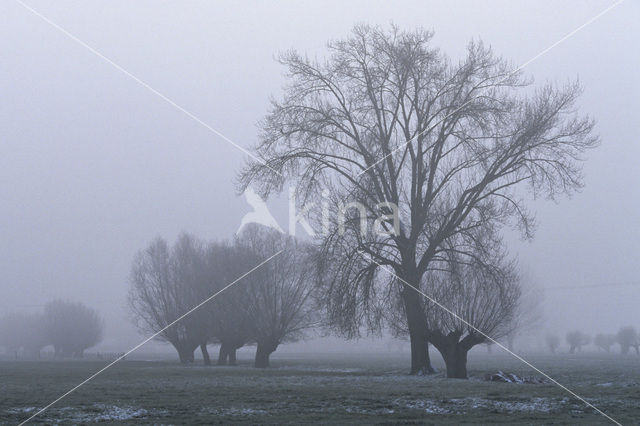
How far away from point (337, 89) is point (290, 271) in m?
23.3

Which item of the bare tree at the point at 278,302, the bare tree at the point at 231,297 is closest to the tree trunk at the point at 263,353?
the bare tree at the point at 278,302

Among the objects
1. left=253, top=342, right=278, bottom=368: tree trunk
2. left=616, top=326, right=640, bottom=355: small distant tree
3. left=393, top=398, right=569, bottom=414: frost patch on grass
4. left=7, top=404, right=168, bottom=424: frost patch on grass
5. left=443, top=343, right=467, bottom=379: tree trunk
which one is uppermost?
left=616, top=326, right=640, bottom=355: small distant tree

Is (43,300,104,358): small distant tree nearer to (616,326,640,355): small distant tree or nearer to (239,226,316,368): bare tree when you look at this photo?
(239,226,316,368): bare tree

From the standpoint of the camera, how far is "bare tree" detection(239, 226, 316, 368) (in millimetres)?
51719

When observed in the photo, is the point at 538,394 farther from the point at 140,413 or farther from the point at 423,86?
the point at 423,86

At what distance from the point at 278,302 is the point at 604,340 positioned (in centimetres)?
13427

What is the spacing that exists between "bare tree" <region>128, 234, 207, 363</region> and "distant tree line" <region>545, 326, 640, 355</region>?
89.3 metres

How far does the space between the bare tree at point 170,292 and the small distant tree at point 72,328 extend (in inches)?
2154

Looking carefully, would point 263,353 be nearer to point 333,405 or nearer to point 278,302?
point 278,302

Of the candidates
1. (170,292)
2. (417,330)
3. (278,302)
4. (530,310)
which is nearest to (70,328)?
(170,292)

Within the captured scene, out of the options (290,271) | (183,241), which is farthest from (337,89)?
(183,241)

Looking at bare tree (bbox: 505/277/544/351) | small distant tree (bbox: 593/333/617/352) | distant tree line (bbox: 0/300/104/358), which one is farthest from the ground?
small distant tree (bbox: 593/333/617/352)

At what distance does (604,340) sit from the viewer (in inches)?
6516

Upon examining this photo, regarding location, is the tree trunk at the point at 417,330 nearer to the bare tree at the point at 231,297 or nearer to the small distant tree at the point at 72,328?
the bare tree at the point at 231,297
